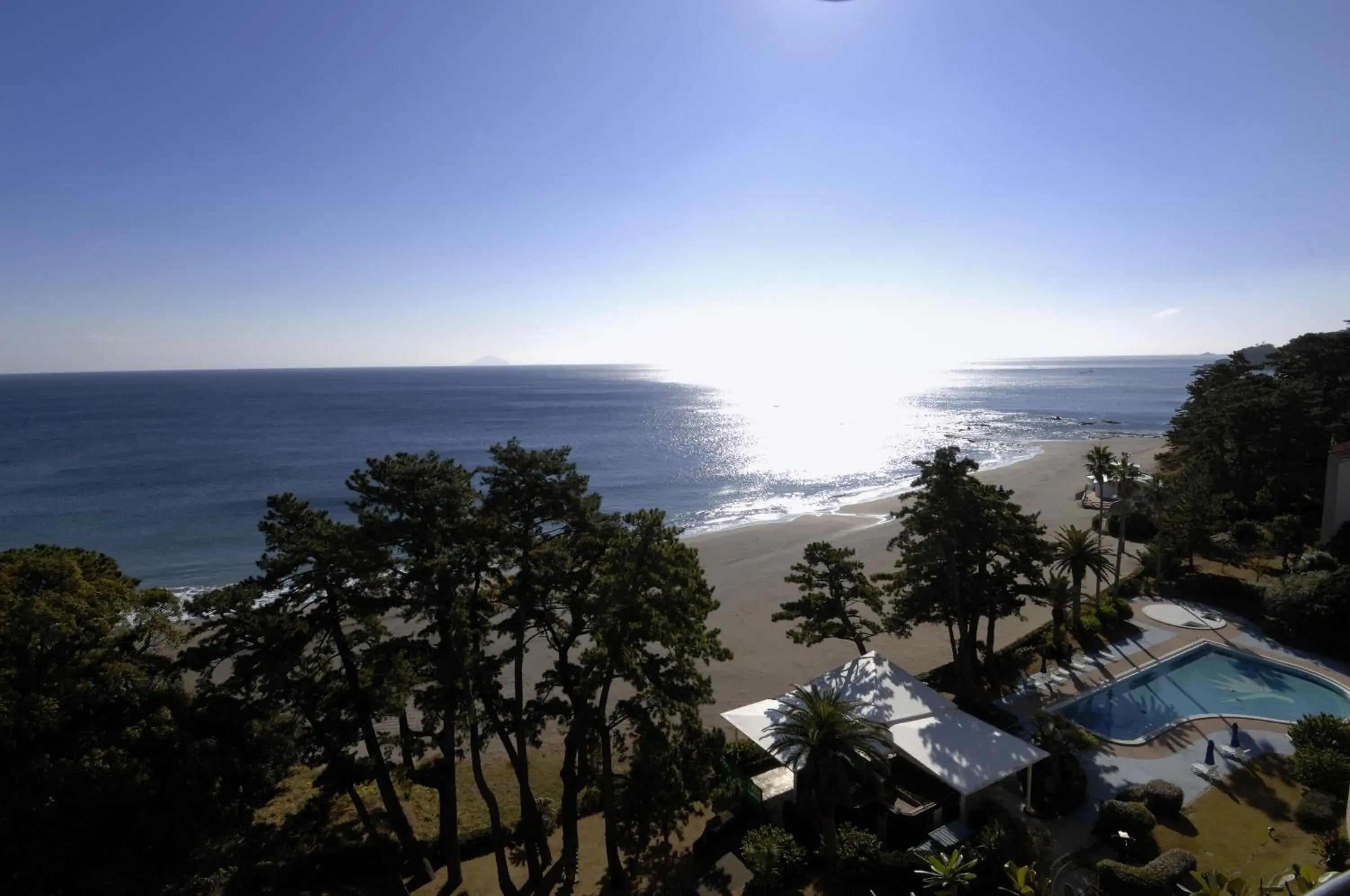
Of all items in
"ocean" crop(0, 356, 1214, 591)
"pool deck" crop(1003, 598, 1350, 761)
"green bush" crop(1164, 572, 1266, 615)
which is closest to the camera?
"pool deck" crop(1003, 598, 1350, 761)

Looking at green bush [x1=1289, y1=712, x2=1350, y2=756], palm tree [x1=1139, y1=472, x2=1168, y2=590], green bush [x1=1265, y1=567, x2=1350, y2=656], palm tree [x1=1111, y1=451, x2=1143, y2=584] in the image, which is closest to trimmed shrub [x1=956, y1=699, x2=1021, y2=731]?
green bush [x1=1289, y1=712, x2=1350, y2=756]

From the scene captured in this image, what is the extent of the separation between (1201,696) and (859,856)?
14.3 meters

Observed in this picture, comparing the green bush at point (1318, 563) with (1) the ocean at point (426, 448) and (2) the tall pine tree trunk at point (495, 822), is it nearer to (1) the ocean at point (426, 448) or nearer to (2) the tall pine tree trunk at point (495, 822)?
(2) the tall pine tree trunk at point (495, 822)

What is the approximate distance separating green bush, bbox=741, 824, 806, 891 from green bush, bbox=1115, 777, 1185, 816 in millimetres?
7340

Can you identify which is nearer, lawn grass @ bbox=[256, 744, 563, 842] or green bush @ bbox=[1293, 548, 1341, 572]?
lawn grass @ bbox=[256, 744, 563, 842]

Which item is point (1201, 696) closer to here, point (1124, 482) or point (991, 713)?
point (991, 713)

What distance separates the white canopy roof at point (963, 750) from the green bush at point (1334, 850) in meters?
4.77

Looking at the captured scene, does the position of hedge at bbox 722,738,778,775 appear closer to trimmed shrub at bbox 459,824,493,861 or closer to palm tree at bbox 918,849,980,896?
trimmed shrub at bbox 459,824,493,861

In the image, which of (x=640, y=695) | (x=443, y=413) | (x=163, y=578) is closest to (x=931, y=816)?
(x=640, y=695)

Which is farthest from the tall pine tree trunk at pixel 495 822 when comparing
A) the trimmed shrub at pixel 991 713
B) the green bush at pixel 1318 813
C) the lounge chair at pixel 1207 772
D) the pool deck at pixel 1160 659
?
the green bush at pixel 1318 813

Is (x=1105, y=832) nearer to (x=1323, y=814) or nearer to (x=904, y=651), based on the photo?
(x=1323, y=814)

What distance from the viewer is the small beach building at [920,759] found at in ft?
48.5

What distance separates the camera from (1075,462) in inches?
2729

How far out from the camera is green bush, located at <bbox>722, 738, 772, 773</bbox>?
1788cm
